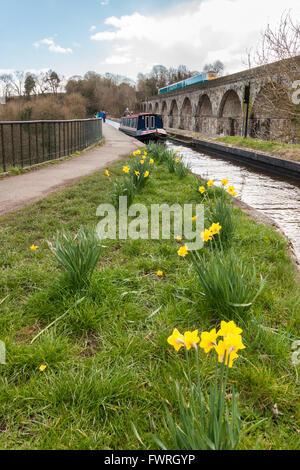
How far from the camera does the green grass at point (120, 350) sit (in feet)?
4.58

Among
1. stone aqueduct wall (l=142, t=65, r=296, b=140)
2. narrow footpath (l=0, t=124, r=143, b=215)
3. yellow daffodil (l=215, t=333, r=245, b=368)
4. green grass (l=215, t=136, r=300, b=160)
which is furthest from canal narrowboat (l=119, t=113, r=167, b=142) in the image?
yellow daffodil (l=215, t=333, r=245, b=368)

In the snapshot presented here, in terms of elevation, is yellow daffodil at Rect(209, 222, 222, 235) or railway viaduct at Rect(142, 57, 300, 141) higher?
railway viaduct at Rect(142, 57, 300, 141)

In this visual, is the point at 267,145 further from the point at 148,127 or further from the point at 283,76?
the point at 148,127

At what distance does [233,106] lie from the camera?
26.1 m

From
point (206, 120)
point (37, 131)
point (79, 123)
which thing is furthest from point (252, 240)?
point (206, 120)

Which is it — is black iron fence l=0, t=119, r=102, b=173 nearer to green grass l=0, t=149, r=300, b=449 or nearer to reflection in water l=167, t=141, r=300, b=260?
reflection in water l=167, t=141, r=300, b=260

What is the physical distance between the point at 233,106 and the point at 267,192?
67.8 ft

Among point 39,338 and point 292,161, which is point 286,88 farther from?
point 39,338

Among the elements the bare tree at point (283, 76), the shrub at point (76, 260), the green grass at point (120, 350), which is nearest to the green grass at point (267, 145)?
the bare tree at point (283, 76)

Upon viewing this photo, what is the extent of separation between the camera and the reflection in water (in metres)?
5.12

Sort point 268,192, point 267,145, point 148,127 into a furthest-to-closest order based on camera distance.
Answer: point 148,127, point 267,145, point 268,192

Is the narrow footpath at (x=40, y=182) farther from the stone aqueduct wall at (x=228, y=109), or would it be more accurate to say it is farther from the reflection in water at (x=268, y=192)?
the stone aqueduct wall at (x=228, y=109)

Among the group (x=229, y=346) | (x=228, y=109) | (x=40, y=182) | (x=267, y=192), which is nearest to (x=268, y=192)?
(x=267, y=192)

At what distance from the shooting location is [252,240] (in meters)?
3.42
